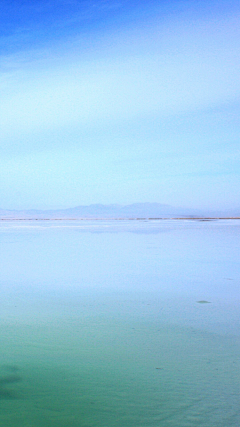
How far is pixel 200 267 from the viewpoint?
6.97m

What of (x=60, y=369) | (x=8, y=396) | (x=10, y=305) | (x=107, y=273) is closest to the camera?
(x=8, y=396)

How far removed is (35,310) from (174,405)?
239cm

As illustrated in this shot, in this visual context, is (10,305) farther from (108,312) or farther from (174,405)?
(174,405)

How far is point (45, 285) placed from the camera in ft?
17.9

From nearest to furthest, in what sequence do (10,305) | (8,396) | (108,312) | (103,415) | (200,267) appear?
(103,415) → (8,396) → (108,312) → (10,305) → (200,267)

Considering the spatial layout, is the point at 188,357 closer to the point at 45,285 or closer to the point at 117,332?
the point at 117,332

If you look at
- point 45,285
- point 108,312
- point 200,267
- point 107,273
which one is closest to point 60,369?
point 108,312

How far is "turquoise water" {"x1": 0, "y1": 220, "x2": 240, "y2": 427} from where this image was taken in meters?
2.13

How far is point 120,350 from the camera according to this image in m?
2.99

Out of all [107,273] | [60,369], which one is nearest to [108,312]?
[60,369]

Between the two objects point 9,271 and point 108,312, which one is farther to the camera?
point 9,271

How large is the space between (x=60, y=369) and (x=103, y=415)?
2.17 feet

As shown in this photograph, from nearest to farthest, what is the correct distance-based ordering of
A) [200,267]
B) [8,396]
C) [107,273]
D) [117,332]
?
[8,396]
[117,332]
[107,273]
[200,267]

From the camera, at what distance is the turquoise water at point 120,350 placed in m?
2.13
